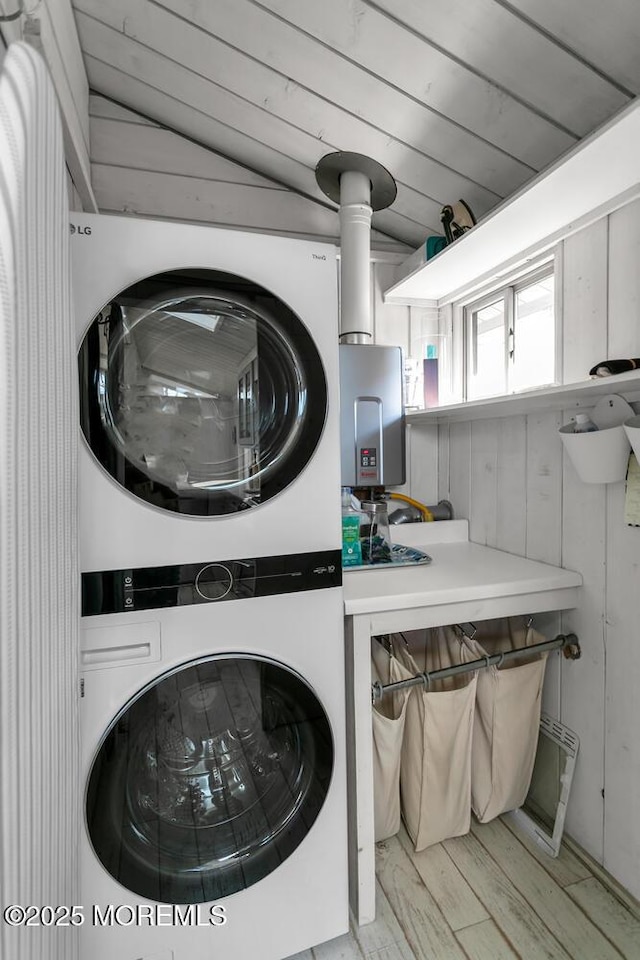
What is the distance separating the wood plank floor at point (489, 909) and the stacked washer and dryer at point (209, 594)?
205 millimetres

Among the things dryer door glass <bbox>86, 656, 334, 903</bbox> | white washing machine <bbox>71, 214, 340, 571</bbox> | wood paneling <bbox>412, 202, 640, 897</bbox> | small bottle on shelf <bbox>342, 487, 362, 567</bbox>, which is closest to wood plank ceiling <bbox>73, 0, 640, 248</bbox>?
wood paneling <bbox>412, 202, 640, 897</bbox>

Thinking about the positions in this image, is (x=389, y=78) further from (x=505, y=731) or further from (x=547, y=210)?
(x=505, y=731)

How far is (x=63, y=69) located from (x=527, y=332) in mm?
1597

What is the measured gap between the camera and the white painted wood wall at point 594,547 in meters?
1.38

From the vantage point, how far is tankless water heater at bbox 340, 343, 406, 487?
166 cm

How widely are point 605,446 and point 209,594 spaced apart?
41.4 inches

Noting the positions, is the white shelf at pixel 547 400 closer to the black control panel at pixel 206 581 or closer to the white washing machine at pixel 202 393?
the white washing machine at pixel 202 393

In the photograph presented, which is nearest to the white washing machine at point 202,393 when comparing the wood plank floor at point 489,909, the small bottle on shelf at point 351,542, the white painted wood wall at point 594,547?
the small bottle on shelf at point 351,542

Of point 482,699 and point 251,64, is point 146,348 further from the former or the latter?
point 482,699

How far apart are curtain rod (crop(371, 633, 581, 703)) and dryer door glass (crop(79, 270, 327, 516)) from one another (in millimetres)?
658

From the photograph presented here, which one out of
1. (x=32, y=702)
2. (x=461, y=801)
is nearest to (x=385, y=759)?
(x=461, y=801)

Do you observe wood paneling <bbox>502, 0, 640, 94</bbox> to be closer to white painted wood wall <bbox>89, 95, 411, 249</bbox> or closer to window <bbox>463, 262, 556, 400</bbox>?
window <bbox>463, 262, 556, 400</bbox>

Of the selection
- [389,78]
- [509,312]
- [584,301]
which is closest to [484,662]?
[584,301]

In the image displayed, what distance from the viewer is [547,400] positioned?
1436 millimetres
